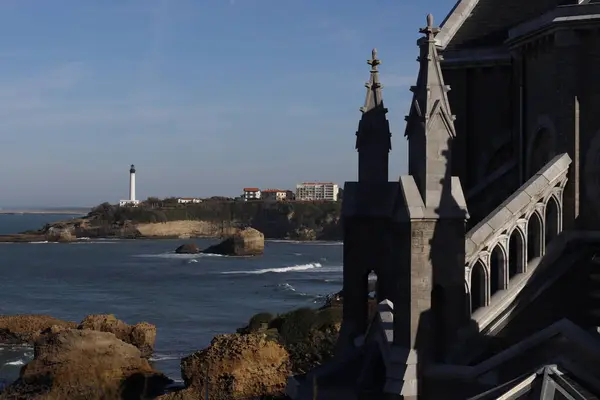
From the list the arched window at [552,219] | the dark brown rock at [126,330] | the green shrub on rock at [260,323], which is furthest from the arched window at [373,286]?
the dark brown rock at [126,330]

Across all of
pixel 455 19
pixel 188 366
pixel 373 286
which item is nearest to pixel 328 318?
pixel 188 366

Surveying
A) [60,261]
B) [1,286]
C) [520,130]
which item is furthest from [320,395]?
[60,261]

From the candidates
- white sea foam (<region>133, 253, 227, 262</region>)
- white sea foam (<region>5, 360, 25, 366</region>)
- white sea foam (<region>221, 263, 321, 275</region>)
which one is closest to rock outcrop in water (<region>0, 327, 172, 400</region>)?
white sea foam (<region>5, 360, 25, 366</region>)

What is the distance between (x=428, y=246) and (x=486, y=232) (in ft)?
3.50

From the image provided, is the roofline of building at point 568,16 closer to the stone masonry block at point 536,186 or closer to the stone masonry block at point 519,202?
the stone masonry block at point 536,186

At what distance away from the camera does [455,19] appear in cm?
1587

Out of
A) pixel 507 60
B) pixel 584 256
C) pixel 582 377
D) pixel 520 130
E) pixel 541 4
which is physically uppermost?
→ pixel 541 4

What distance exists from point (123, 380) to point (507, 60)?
75.7ft

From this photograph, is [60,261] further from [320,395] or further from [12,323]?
[320,395]

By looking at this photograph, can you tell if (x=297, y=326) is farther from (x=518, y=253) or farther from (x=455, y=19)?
(x=518, y=253)

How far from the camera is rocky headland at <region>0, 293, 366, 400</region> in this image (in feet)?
93.1

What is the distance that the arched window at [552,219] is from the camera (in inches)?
447

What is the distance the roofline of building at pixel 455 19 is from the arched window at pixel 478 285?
583 cm

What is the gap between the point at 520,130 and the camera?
13.0 m
